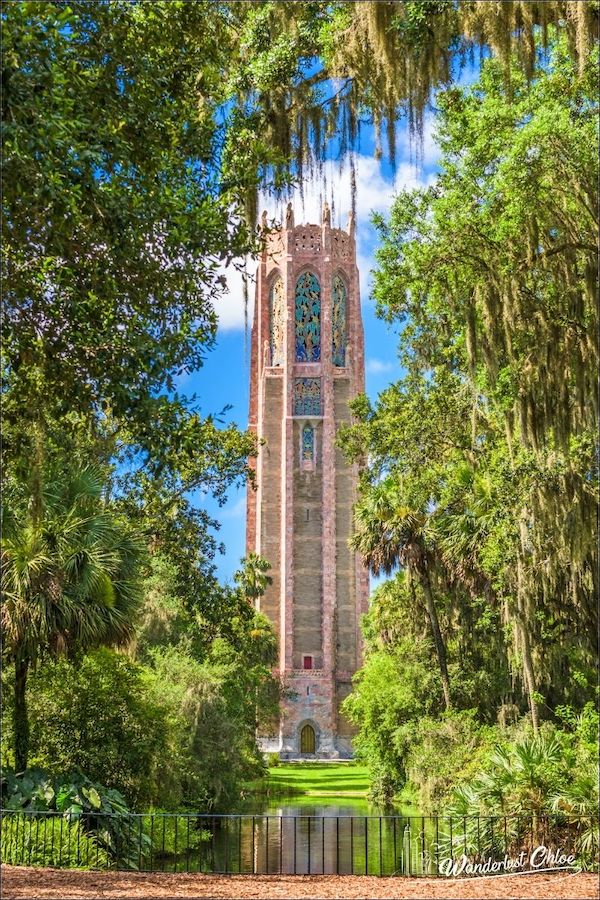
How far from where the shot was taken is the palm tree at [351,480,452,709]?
2598cm

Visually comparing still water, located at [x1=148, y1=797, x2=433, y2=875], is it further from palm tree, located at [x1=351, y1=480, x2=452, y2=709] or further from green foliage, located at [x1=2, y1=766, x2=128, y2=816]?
palm tree, located at [x1=351, y1=480, x2=452, y2=709]

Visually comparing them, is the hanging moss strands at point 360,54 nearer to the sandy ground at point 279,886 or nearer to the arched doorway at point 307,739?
the sandy ground at point 279,886

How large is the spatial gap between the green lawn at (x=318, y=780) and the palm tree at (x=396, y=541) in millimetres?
11643

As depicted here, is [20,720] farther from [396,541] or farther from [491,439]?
[396,541]

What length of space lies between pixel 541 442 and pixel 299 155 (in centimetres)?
499

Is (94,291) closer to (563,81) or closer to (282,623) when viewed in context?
(563,81)

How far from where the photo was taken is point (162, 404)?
31.0ft

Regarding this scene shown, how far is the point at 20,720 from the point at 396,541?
534 inches

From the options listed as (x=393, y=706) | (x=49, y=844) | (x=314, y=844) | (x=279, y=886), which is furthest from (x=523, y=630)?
(x=279, y=886)

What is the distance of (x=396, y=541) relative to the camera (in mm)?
26312

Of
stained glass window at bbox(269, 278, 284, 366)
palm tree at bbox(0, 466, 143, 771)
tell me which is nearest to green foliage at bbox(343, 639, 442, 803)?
palm tree at bbox(0, 466, 143, 771)

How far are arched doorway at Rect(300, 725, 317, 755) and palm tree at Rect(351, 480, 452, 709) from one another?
38950 millimetres

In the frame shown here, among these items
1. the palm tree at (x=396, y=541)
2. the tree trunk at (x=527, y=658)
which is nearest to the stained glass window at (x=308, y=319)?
the palm tree at (x=396, y=541)

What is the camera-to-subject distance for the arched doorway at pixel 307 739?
63.6 metres
